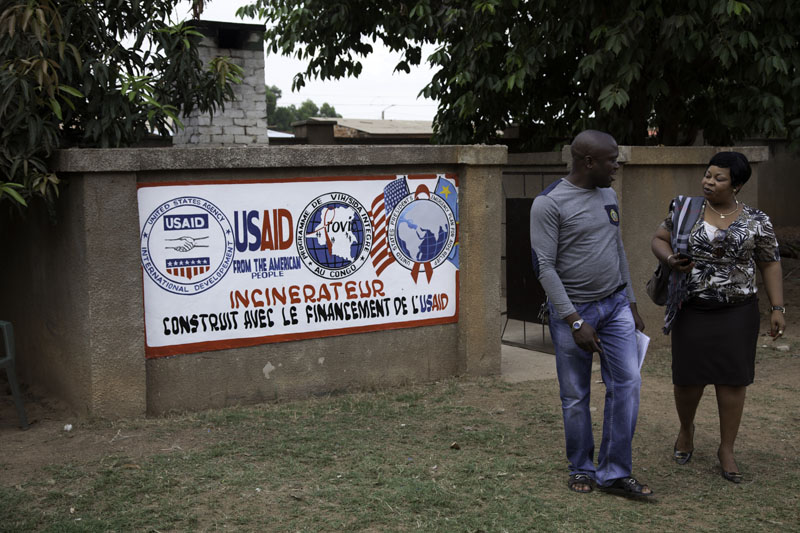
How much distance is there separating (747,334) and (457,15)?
22.4 feet

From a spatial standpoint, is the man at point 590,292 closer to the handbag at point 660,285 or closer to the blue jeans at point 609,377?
the blue jeans at point 609,377

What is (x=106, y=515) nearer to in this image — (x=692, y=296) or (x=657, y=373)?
(x=692, y=296)

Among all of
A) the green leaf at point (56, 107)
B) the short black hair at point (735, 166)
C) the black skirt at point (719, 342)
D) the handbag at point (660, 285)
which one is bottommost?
the black skirt at point (719, 342)

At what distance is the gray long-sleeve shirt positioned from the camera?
4.48 meters

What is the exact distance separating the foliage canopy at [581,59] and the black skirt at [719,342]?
178 inches

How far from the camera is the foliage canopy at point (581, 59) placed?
30.6 ft

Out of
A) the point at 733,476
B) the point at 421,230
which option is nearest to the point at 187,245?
the point at 421,230

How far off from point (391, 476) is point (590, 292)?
1.50m

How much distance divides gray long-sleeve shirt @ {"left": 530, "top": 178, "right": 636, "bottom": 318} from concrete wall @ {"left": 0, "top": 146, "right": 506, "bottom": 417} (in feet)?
7.91

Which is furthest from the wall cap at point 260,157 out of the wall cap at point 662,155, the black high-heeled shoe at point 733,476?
the black high-heeled shoe at point 733,476

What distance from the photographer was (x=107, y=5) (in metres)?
6.48

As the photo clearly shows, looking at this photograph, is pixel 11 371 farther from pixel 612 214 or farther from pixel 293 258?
pixel 612 214

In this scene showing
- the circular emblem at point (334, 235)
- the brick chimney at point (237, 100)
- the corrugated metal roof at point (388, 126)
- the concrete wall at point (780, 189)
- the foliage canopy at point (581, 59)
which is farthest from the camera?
the corrugated metal roof at point (388, 126)

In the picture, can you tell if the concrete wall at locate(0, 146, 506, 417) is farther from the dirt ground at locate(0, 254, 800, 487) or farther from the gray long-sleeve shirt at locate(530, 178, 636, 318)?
the gray long-sleeve shirt at locate(530, 178, 636, 318)
